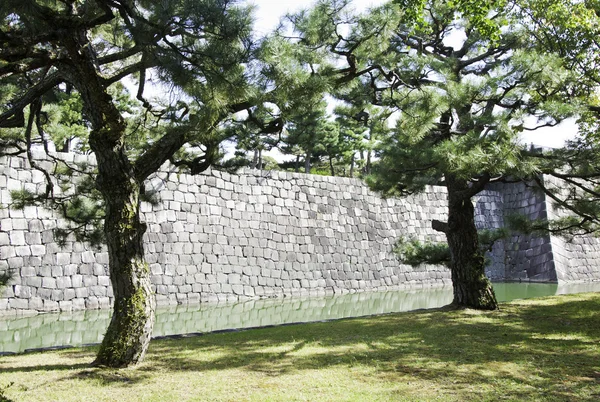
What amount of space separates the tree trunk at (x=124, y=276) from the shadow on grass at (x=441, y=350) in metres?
0.20

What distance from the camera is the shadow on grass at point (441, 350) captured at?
3.00m

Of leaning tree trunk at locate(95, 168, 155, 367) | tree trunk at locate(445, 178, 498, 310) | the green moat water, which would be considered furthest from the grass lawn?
the green moat water

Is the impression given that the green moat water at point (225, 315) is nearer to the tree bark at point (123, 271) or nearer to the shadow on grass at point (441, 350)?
the shadow on grass at point (441, 350)

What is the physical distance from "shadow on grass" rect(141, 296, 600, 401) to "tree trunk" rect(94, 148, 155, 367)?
0.66 feet

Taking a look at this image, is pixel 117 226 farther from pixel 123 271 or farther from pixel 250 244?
pixel 250 244

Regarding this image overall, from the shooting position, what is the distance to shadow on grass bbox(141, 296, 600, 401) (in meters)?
3.00

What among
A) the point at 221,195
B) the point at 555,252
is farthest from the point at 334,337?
the point at 555,252

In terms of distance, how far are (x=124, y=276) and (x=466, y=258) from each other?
133 inches

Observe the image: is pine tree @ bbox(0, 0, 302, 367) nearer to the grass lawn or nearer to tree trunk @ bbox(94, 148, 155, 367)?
tree trunk @ bbox(94, 148, 155, 367)

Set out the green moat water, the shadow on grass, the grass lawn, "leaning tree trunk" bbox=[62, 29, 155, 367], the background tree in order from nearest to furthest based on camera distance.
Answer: the grass lawn < the shadow on grass < "leaning tree trunk" bbox=[62, 29, 155, 367] < the background tree < the green moat water

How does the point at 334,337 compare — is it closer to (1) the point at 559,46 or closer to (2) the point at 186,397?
Result: (2) the point at 186,397

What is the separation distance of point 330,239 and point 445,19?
5902 millimetres

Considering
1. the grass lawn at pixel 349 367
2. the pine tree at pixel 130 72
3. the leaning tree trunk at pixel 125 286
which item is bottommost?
the grass lawn at pixel 349 367

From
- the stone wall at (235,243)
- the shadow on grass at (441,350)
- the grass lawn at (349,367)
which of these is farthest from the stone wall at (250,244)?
the grass lawn at (349,367)
